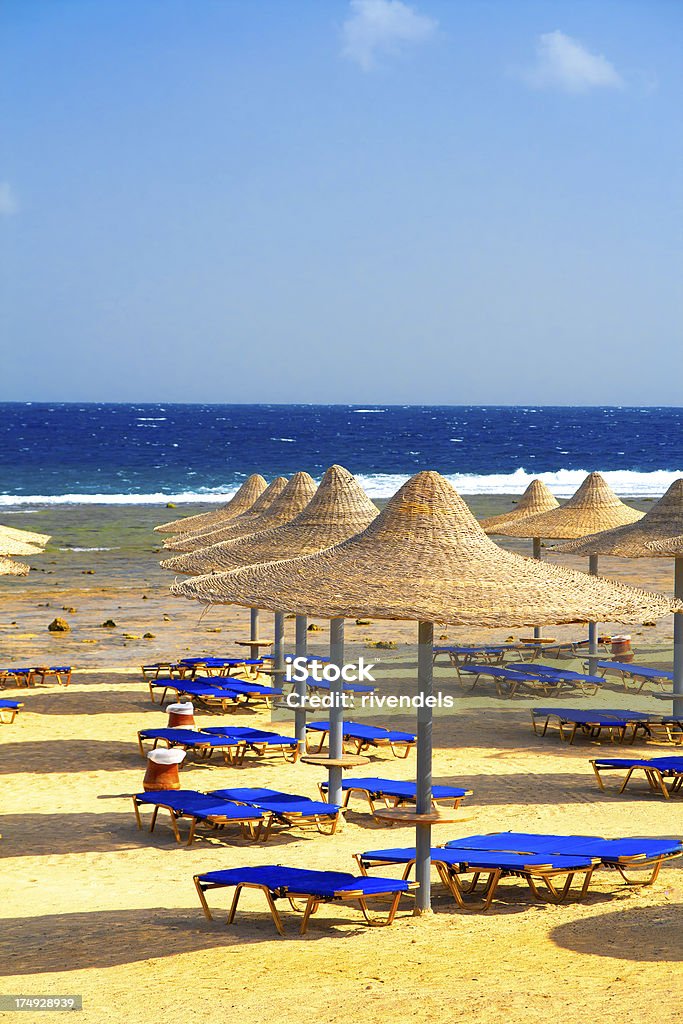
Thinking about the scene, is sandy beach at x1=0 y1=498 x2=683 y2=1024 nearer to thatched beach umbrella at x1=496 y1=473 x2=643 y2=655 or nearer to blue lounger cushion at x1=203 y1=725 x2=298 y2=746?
blue lounger cushion at x1=203 y1=725 x2=298 y2=746

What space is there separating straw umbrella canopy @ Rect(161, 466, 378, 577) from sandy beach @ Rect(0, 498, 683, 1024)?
6.35 feet

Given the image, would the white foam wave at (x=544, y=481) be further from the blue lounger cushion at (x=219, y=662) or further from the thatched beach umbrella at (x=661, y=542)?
the thatched beach umbrella at (x=661, y=542)

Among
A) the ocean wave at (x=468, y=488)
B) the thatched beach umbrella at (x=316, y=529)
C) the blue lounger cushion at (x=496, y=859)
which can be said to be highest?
the thatched beach umbrella at (x=316, y=529)

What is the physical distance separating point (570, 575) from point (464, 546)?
72cm

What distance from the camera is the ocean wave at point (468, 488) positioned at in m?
51.6

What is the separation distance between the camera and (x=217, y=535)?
14547 millimetres

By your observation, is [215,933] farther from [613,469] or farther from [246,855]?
[613,469]

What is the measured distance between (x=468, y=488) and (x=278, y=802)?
51.3 meters

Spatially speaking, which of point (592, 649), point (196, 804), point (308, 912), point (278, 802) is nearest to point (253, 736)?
point (278, 802)

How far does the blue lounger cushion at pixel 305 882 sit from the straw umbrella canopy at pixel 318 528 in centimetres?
380

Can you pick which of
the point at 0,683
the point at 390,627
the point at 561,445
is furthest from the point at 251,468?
the point at 0,683

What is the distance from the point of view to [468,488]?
6016 cm

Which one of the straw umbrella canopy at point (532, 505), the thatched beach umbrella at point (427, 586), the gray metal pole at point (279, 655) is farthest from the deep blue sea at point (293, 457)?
the thatched beach umbrella at point (427, 586)

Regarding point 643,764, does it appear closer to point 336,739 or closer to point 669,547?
point 336,739
